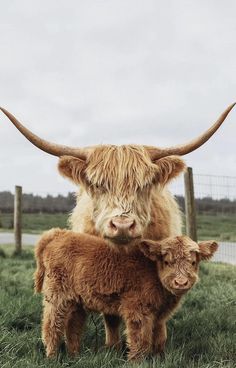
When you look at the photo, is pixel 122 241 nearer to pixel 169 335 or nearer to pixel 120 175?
pixel 120 175

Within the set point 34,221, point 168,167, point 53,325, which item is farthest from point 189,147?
point 34,221

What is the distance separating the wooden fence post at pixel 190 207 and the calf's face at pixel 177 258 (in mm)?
6172

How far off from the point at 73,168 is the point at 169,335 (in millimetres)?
1821

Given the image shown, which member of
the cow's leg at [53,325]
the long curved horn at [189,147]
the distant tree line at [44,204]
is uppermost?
the distant tree line at [44,204]

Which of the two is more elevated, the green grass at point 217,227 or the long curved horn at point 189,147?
the long curved horn at point 189,147

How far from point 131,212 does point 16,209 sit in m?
9.30

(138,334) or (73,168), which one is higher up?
(73,168)

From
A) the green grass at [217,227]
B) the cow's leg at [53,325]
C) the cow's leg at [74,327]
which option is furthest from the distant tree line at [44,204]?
the cow's leg at [53,325]

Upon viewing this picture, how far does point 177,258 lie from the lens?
391cm

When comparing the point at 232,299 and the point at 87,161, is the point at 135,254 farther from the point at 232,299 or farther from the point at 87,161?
the point at 232,299

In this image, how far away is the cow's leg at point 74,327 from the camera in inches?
174

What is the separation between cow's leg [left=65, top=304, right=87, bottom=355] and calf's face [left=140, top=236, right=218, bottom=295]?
2.82ft

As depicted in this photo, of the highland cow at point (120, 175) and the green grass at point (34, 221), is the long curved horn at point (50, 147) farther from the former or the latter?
the green grass at point (34, 221)

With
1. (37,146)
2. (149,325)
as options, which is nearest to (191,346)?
(149,325)
